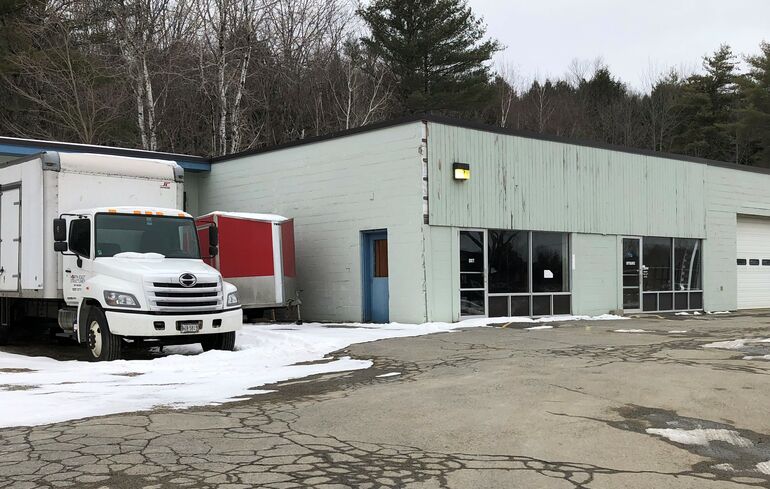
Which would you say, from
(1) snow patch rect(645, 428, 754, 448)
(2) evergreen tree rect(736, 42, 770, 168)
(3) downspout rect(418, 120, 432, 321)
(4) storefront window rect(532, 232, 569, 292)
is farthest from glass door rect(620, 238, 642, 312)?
(2) evergreen tree rect(736, 42, 770, 168)

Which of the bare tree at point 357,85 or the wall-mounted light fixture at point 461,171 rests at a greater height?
the bare tree at point 357,85

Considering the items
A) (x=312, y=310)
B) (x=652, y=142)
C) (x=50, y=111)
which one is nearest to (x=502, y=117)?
(x=652, y=142)

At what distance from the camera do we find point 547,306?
65.6ft

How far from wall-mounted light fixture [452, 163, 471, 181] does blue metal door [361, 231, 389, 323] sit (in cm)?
233

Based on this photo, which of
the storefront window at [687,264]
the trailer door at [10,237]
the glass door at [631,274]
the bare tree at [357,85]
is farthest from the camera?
the bare tree at [357,85]

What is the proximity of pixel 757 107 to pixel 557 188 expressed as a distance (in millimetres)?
37777

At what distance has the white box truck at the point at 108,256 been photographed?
1157 cm

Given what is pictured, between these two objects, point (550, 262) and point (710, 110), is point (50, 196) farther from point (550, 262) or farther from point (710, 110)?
point (710, 110)

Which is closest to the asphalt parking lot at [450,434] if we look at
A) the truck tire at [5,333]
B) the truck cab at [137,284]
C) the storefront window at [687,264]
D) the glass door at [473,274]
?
the truck cab at [137,284]

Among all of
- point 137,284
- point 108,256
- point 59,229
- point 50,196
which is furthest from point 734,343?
point 50,196

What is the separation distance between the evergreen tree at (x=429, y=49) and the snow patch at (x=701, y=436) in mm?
34111

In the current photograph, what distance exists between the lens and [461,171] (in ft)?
59.0

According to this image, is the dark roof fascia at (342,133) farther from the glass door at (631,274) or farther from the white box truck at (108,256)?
the glass door at (631,274)

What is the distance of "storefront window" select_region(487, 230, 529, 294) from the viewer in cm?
1886
